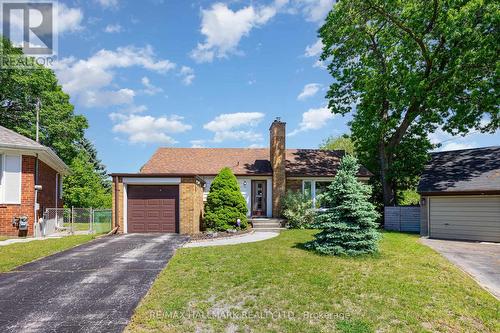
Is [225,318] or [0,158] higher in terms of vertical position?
[0,158]

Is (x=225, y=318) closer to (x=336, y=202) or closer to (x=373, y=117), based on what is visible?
(x=336, y=202)

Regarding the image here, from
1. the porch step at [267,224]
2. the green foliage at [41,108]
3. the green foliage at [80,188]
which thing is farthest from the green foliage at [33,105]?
the porch step at [267,224]

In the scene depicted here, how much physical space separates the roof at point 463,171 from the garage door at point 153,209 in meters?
13.4

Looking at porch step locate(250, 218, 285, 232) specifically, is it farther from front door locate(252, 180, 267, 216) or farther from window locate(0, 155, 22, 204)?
window locate(0, 155, 22, 204)

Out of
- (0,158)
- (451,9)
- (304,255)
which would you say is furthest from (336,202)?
(0,158)

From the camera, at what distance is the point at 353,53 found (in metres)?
19.7

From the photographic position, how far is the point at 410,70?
59.8 ft

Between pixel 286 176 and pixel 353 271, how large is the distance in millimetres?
12001

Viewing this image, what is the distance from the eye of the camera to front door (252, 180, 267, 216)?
65.2 feet

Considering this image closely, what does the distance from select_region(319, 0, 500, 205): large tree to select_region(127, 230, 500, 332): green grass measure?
11966 millimetres

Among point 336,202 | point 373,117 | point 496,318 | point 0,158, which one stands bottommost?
point 496,318

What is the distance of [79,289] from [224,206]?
30.3ft

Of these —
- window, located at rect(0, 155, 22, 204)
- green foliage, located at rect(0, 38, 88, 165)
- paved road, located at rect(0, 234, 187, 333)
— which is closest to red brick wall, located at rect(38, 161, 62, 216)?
window, located at rect(0, 155, 22, 204)

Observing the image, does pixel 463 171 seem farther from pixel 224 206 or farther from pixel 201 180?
pixel 201 180
